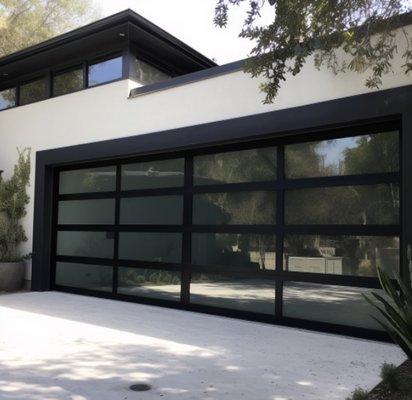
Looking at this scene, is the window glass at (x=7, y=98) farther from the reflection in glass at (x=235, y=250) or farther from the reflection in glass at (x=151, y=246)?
the reflection in glass at (x=235, y=250)

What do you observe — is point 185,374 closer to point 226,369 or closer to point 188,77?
point 226,369

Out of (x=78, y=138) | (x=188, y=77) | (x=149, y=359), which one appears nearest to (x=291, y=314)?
(x=149, y=359)

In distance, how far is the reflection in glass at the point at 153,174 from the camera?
946 centimetres

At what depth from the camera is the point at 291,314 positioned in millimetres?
7730

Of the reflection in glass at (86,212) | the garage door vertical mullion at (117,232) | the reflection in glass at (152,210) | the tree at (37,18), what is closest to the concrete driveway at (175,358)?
the garage door vertical mullion at (117,232)

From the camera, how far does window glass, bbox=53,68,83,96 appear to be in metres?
11.4

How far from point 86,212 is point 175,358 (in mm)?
5936

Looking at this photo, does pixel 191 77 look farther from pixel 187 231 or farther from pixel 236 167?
pixel 187 231

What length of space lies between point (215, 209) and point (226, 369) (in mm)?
3731

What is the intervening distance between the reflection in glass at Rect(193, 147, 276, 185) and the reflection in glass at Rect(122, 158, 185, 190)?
1.42ft

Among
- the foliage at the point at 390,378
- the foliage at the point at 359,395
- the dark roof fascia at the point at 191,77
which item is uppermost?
the dark roof fascia at the point at 191,77

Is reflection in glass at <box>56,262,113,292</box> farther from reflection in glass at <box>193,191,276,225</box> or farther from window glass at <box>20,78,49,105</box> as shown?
window glass at <box>20,78,49,105</box>

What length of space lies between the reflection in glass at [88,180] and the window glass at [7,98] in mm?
2808

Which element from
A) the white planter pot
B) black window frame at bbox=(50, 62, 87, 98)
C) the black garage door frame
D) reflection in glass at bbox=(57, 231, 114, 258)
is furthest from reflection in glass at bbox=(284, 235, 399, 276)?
the white planter pot
